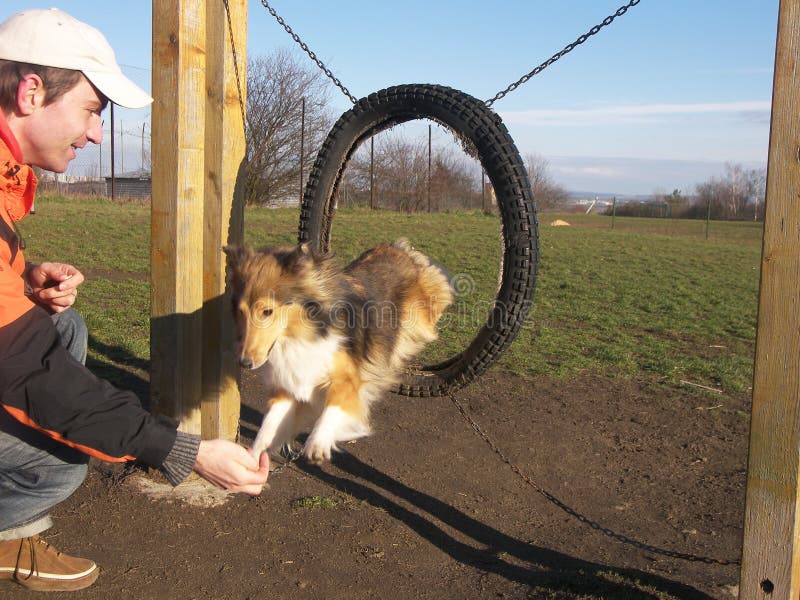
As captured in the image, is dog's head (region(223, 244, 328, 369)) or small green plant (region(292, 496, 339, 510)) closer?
dog's head (region(223, 244, 328, 369))

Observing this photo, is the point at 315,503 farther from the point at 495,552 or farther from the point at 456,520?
the point at 495,552

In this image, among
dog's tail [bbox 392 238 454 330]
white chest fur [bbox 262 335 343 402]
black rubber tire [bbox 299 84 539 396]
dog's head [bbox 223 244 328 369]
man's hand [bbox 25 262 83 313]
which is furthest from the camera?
dog's tail [bbox 392 238 454 330]

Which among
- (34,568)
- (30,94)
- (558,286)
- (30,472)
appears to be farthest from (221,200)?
(558,286)

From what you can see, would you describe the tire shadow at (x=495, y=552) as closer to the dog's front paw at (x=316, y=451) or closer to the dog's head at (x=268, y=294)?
the dog's front paw at (x=316, y=451)

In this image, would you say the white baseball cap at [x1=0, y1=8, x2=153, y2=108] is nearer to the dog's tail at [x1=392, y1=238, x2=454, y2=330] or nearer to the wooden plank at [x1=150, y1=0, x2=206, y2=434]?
the wooden plank at [x1=150, y1=0, x2=206, y2=434]

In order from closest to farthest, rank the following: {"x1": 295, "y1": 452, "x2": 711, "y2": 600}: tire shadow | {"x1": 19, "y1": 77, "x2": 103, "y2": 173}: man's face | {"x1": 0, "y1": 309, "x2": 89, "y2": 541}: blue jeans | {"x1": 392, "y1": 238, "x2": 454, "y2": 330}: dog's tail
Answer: {"x1": 19, "y1": 77, "x2": 103, "y2": 173}: man's face
{"x1": 0, "y1": 309, "x2": 89, "y2": 541}: blue jeans
{"x1": 295, "y1": 452, "x2": 711, "y2": 600}: tire shadow
{"x1": 392, "y1": 238, "x2": 454, "y2": 330}: dog's tail

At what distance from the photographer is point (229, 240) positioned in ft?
13.1

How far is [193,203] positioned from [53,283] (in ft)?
3.26

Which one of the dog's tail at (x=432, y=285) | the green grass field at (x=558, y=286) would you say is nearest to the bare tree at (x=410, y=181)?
the green grass field at (x=558, y=286)

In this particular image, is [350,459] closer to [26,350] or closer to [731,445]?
[731,445]

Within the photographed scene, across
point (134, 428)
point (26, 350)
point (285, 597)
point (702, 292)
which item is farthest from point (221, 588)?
point (702, 292)

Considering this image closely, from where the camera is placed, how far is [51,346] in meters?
2.04

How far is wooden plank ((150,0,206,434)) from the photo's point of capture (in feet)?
12.1

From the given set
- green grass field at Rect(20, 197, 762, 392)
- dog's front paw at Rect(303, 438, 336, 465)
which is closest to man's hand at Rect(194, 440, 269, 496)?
dog's front paw at Rect(303, 438, 336, 465)
